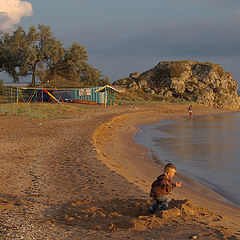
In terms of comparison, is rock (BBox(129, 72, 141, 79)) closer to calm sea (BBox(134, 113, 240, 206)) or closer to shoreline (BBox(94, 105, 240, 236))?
calm sea (BBox(134, 113, 240, 206))

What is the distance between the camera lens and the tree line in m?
53.0

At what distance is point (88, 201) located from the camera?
7.08 metres

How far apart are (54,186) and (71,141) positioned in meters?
7.40

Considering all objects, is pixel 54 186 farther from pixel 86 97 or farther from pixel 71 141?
pixel 86 97

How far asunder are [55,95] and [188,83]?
41.0 metres

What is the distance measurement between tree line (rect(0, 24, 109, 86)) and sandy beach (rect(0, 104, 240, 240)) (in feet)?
134

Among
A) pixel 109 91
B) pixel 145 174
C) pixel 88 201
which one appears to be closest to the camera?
pixel 88 201

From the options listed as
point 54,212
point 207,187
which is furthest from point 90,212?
point 207,187

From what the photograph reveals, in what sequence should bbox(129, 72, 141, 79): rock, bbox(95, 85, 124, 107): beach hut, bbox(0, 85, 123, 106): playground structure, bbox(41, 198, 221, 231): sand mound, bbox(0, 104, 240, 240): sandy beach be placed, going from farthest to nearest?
bbox(129, 72, 141, 79): rock → bbox(95, 85, 124, 107): beach hut → bbox(0, 85, 123, 106): playground structure → bbox(41, 198, 221, 231): sand mound → bbox(0, 104, 240, 240): sandy beach

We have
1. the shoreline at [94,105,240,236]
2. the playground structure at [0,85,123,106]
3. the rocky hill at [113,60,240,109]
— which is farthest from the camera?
the rocky hill at [113,60,240,109]

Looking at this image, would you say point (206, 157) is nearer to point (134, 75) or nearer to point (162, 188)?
point (162, 188)

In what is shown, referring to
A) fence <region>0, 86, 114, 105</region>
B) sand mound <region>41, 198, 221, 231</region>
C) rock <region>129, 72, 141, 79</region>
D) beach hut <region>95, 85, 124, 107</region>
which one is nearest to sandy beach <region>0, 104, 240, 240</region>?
sand mound <region>41, 198, 221, 231</region>

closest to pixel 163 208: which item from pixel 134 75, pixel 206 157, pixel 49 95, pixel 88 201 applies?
pixel 88 201

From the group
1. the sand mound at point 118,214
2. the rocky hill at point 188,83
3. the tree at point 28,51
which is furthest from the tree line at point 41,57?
the sand mound at point 118,214
